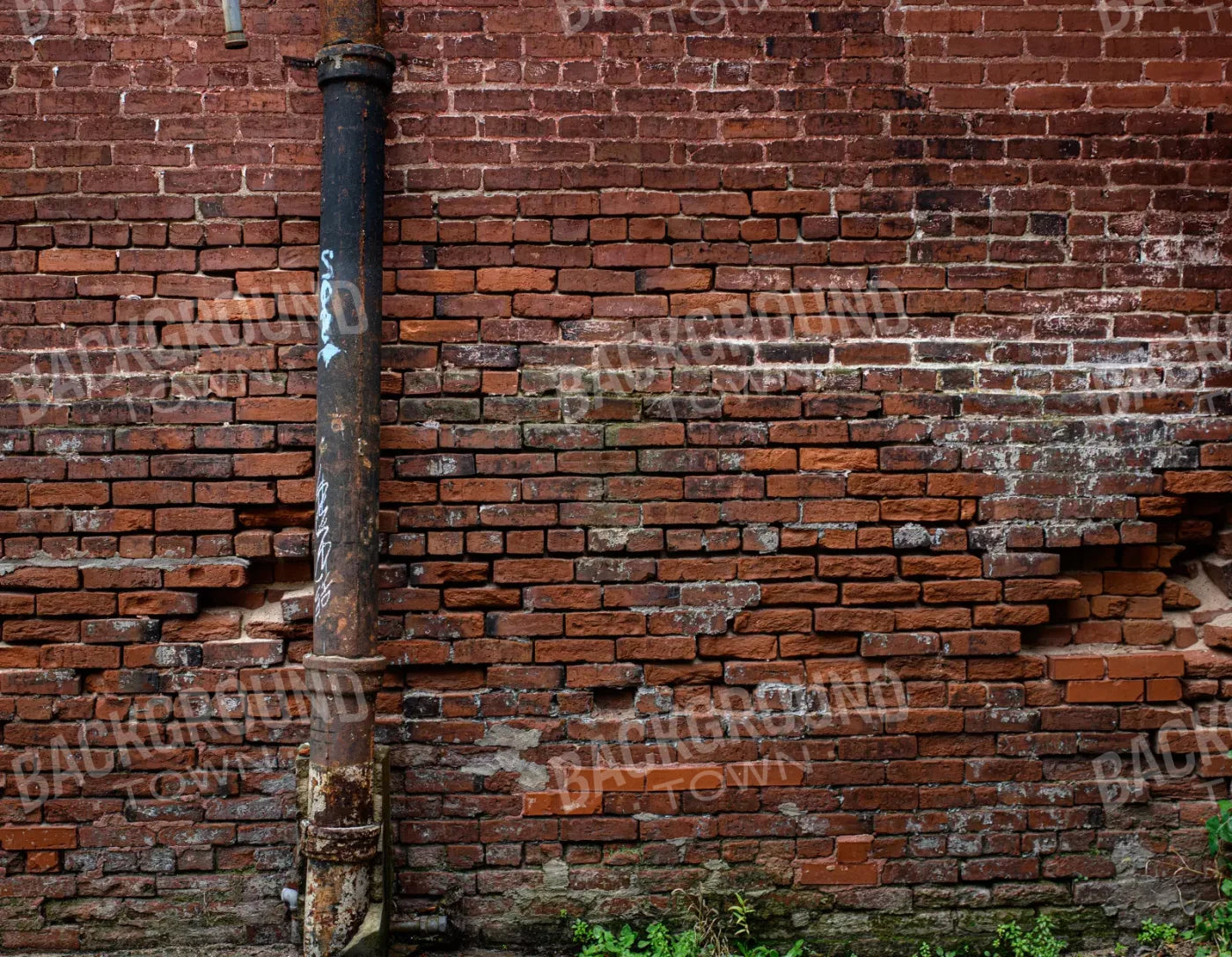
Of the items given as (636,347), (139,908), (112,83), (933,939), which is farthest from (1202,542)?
(112,83)

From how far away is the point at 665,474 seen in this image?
2.85 metres

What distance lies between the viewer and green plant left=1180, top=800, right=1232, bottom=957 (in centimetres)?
281

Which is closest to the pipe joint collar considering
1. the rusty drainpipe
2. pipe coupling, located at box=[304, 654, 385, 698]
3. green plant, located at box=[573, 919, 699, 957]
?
the rusty drainpipe

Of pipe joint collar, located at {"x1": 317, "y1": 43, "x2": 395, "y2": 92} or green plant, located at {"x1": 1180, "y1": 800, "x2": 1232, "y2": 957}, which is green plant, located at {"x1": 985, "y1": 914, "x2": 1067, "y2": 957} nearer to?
green plant, located at {"x1": 1180, "y1": 800, "x2": 1232, "y2": 957}

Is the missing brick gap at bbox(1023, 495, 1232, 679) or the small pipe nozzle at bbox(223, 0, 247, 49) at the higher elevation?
the small pipe nozzle at bbox(223, 0, 247, 49)

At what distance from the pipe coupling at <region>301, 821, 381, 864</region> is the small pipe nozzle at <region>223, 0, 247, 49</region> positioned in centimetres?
260

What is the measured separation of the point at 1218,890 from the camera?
2883 millimetres

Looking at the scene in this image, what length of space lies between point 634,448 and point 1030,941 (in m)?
2.21

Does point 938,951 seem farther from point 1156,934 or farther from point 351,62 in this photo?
point 351,62

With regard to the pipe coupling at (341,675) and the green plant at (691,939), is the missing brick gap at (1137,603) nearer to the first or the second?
the green plant at (691,939)

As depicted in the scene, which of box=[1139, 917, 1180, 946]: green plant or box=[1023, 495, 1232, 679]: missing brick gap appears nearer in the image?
box=[1139, 917, 1180, 946]: green plant

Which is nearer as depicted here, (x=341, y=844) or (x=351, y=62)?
(x=341, y=844)

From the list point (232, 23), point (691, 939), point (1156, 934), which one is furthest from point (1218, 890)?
point (232, 23)

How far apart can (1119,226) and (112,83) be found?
11.8 feet
